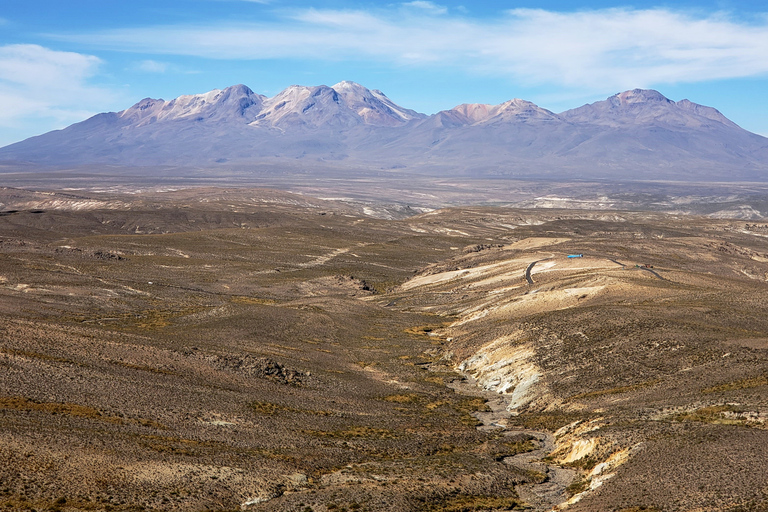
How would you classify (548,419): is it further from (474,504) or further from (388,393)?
(474,504)

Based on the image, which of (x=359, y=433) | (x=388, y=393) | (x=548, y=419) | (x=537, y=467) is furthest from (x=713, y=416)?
(x=388, y=393)

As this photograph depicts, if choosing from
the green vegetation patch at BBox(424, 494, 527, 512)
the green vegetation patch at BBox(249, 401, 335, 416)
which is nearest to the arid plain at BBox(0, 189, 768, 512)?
the green vegetation patch at BBox(424, 494, 527, 512)

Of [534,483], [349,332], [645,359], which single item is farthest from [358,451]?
[349,332]

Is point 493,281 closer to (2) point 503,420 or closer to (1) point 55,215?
(2) point 503,420

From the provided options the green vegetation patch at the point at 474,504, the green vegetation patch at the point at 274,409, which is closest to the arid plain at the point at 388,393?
the green vegetation patch at the point at 474,504

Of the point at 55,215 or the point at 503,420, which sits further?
the point at 55,215

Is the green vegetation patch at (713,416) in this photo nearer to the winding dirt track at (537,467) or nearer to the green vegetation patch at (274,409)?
the winding dirt track at (537,467)

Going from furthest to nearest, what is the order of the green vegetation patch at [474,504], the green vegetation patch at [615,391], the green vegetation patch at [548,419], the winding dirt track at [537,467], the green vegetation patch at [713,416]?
the green vegetation patch at [615,391] → the green vegetation patch at [548,419] → the green vegetation patch at [713,416] → the winding dirt track at [537,467] → the green vegetation patch at [474,504]

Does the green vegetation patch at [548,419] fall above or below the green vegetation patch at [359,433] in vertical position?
below

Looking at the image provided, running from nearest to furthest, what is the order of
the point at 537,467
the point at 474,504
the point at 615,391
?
the point at 474,504 → the point at 537,467 → the point at 615,391
